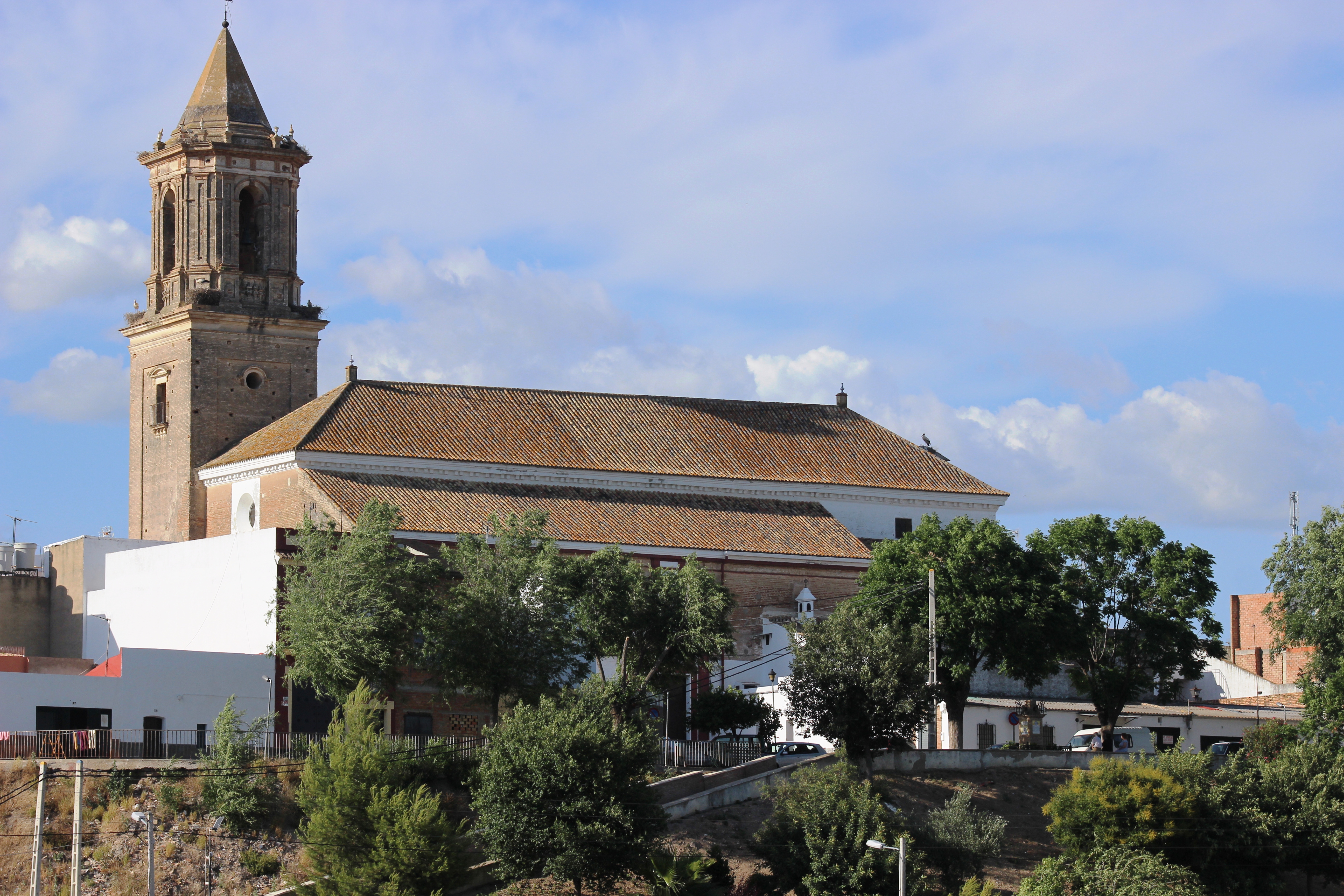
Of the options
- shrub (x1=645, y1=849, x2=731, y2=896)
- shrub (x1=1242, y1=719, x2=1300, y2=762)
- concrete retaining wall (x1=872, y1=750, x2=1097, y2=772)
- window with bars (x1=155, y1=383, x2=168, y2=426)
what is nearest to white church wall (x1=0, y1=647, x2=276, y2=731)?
shrub (x1=645, y1=849, x2=731, y2=896)

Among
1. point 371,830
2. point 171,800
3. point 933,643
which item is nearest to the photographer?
point 371,830

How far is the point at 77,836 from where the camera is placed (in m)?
46.3

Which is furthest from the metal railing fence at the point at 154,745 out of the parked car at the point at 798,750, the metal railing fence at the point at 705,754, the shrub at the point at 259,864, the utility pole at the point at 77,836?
the parked car at the point at 798,750

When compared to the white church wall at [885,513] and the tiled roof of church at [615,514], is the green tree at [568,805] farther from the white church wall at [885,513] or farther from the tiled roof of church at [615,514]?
the white church wall at [885,513]

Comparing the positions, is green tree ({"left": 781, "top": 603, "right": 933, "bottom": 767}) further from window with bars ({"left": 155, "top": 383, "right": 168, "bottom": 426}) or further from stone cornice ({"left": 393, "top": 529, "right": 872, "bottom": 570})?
window with bars ({"left": 155, "top": 383, "right": 168, "bottom": 426})

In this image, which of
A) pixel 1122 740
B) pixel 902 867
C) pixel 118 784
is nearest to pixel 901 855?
pixel 902 867

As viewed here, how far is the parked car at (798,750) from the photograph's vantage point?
5706 cm

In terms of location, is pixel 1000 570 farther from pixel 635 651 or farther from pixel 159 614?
pixel 159 614

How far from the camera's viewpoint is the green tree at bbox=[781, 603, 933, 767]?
179 ft

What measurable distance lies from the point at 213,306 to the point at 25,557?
11258 mm

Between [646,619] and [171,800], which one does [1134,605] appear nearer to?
[646,619]

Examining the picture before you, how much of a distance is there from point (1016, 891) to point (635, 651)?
1233 cm

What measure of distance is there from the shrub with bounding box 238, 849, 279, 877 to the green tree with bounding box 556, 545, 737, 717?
35.1 feet

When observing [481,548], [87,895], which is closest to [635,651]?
[481,548]
